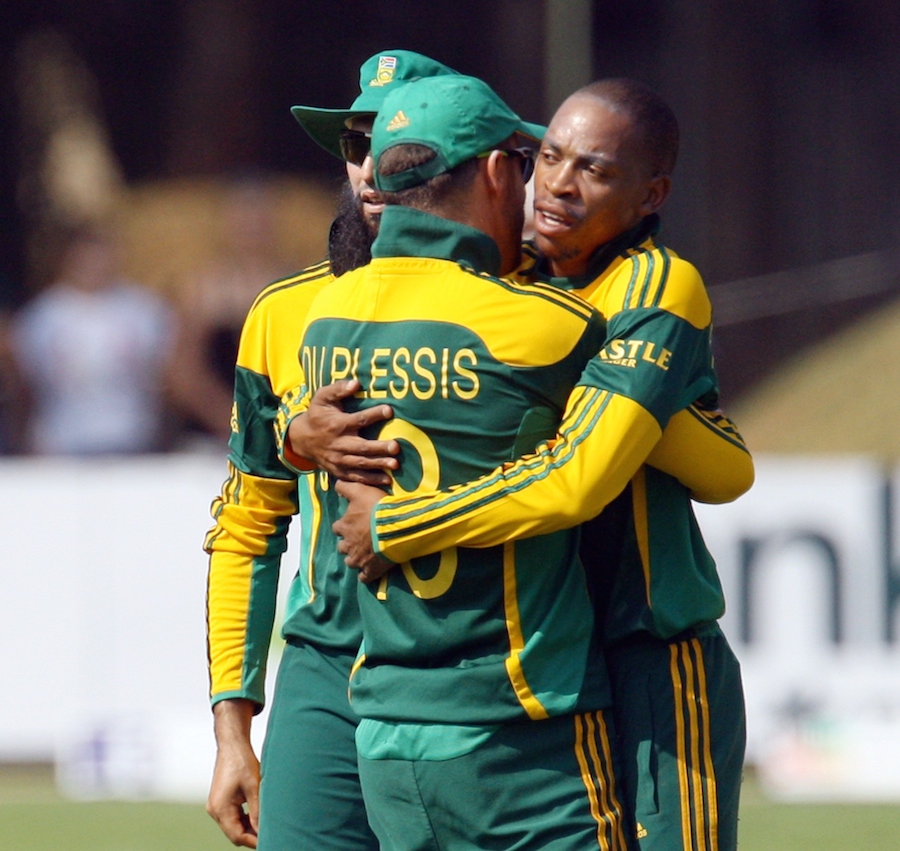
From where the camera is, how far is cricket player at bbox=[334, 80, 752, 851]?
7.68 ft

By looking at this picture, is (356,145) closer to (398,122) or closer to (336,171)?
(398,122)

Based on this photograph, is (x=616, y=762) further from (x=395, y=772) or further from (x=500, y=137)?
(x=500, y=137)

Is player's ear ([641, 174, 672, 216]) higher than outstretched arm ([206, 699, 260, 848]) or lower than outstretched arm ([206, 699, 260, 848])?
higher

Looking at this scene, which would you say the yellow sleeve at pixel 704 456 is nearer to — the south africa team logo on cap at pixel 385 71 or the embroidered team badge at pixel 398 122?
the embroidered team badge at pixel 398 122

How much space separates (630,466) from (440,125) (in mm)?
553

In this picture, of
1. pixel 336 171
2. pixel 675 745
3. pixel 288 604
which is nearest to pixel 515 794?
pixel 675 745

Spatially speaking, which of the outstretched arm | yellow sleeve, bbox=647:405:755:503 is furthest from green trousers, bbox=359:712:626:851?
the outstretched arm

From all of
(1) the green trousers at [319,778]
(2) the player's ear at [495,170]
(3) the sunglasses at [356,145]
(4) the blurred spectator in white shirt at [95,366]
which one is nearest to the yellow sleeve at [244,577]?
(1) the green trousers at [319,778]

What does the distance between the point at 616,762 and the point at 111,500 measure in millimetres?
5155

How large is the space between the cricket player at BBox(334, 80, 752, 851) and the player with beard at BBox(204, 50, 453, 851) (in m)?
0.42

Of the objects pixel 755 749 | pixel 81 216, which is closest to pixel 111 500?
pixel 755 749

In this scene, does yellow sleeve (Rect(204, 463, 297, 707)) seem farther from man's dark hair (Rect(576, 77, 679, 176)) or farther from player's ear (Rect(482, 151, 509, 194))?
man's dark hair (Rect(576, 77, 679, 176))

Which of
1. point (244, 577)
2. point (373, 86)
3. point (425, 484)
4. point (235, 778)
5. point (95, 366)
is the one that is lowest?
point (95, 366)

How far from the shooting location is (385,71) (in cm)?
302
